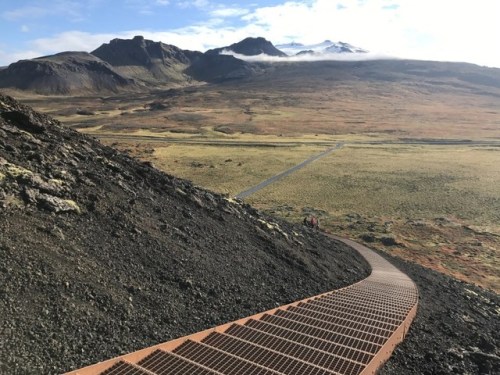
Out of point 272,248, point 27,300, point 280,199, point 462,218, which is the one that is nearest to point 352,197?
point 280,199

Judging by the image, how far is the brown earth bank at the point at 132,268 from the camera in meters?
11.6

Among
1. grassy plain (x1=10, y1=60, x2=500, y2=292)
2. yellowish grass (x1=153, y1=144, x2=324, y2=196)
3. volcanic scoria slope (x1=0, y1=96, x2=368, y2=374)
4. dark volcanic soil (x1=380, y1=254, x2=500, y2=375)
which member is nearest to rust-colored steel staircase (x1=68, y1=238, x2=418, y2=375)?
dark volcanic soil (x1=380, y1=254, x2=500, y2=375)

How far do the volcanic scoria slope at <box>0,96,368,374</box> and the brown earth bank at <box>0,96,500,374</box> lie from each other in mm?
50

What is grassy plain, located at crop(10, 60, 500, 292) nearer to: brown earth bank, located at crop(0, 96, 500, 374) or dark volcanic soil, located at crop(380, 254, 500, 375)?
dark volcanic soil, located at crop(380, 254, 500, 375)

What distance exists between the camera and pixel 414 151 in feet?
324

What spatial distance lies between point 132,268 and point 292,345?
6.76 metres

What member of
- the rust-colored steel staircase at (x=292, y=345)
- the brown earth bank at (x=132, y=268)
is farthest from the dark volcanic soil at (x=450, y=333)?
the rust-colored steel staircase at (x=292, y=345)

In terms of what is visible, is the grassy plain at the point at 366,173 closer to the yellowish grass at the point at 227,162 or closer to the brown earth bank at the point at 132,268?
the yellowish grass at the point at 227,162

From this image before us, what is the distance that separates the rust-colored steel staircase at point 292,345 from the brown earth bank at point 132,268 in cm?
114

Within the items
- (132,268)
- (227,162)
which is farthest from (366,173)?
(132,268)

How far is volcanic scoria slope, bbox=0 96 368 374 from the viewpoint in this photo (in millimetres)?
11391

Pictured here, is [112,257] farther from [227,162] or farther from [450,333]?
[227,162]

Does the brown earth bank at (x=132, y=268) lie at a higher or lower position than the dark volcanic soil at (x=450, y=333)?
higher

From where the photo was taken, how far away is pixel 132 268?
15523 millimetres
